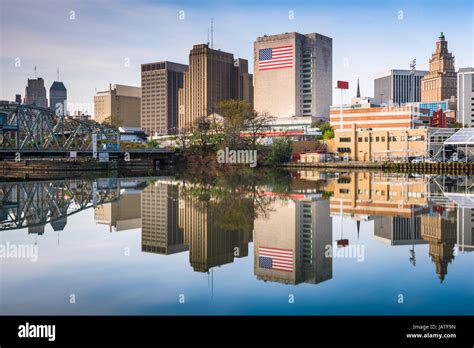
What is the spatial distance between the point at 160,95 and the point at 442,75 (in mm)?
100238

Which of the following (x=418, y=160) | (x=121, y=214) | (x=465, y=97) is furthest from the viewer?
(x=465, y=97)

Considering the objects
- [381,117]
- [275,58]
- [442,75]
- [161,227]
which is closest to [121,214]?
[161,227]

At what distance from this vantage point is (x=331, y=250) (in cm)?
1295

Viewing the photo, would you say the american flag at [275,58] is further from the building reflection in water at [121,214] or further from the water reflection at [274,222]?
the building reflection in water at [121,214]

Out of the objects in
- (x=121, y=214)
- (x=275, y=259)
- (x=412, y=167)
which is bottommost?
(x=275, y=259)

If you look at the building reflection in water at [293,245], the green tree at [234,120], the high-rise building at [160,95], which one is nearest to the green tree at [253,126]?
the green tree at [234,120]

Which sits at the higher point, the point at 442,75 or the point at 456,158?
the point at 442,75

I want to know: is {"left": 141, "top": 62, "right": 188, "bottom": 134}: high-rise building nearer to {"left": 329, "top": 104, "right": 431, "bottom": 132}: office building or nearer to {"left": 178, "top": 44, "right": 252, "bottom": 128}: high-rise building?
{"left": 178, "top": 44, "right": 252, "bottom": 128}: high-rise building

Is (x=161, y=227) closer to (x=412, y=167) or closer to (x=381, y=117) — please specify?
(x=412, y=167)

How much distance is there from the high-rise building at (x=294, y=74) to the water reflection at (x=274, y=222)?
363 feet

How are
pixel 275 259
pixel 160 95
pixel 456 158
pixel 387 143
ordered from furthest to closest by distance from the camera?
pixel 160 95
pixel 387 143
pixel 456 158
pixel 275 259

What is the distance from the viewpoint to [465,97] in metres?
160

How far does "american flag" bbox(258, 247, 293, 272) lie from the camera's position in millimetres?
11242

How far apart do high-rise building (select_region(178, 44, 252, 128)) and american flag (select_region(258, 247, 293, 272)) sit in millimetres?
145536
